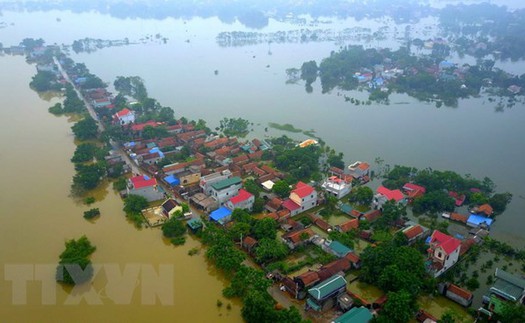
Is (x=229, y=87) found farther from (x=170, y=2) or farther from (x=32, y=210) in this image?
(x=170, y=2)

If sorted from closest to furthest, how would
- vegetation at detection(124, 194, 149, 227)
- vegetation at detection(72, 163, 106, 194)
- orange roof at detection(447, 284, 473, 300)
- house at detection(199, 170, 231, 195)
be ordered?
orange roof at detection(447, 284, 473, 300)
vegetation at detection(124, 194, 149, 227)
house at detection(199, 170, 231, 195)
vegetation at detection(72, 163, 106, 194)

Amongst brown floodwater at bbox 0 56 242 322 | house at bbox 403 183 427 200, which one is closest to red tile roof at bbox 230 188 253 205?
brown floodwater at bbox 0 56 242 322

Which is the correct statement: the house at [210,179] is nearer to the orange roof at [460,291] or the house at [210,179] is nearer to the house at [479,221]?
the orange roof at [460,291]

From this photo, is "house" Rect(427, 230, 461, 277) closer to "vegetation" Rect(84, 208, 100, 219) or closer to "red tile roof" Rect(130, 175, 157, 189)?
"red tile roof" Rect(130, 175, 157, 189)

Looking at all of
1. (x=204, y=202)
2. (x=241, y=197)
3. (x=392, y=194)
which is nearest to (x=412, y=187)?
(x=392, y=194)

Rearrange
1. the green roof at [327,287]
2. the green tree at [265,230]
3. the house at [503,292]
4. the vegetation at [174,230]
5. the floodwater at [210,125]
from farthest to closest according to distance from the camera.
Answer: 1. the vegetation at [174,230]
2. the green tree at [265,230]
3. the floodwater at [210,125]
4. the green roof at [327,287]
5. the house at [503,292]

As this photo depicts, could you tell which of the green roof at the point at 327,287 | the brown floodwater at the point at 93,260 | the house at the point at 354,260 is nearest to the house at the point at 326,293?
the green roof at the point at 327,287
